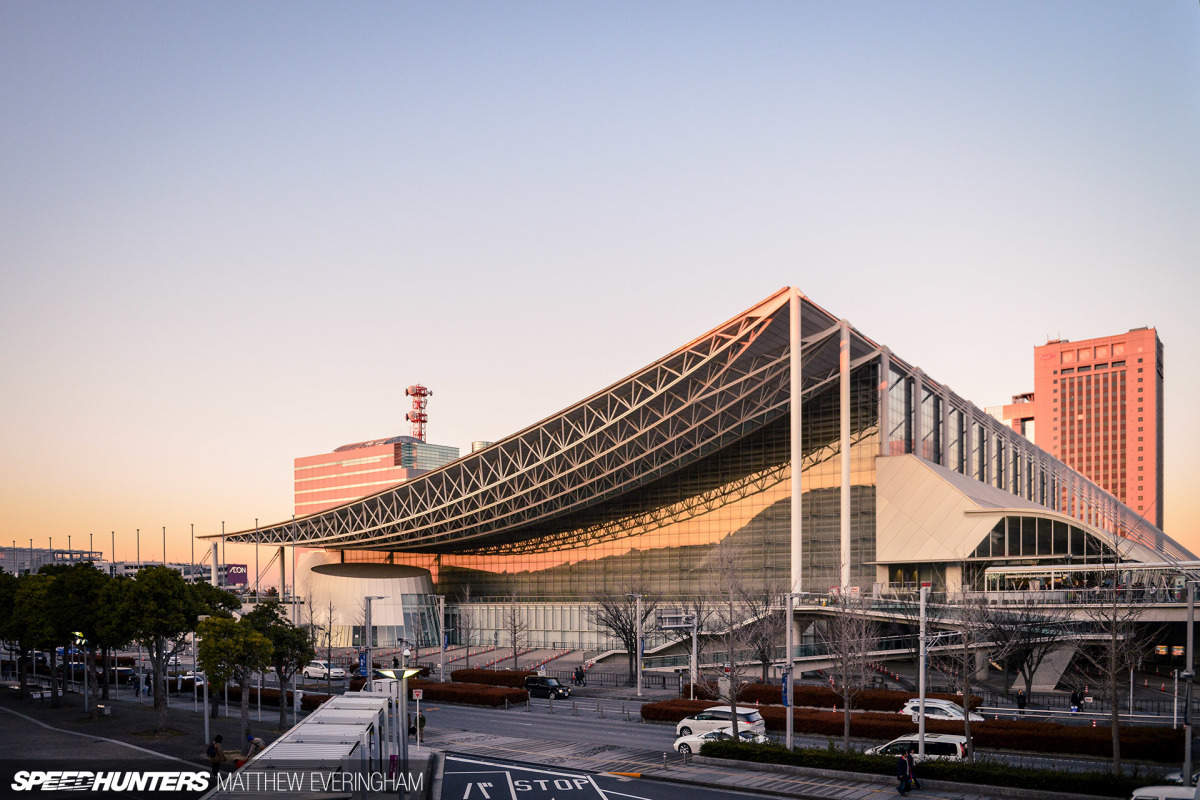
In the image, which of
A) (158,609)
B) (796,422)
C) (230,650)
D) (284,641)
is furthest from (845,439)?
(158,609)

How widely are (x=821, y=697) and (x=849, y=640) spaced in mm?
9748

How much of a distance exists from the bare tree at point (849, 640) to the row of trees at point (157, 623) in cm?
2383

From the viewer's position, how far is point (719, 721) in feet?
129

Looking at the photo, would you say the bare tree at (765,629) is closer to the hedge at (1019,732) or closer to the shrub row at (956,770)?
the hedge at (1019,732)

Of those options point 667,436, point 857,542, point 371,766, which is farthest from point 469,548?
point 371,766

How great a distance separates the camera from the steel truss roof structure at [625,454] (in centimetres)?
7031

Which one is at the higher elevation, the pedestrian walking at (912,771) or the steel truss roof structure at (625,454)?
the steel truss roof structure at (625,454)

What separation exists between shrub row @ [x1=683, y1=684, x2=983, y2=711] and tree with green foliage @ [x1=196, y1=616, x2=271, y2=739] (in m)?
20.4

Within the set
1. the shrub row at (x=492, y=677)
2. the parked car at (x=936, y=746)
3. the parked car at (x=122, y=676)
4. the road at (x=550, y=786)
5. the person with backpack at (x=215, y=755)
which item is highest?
the person with backpack at (x=215, y=755)

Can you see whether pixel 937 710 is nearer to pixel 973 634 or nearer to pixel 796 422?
pixel 973 634

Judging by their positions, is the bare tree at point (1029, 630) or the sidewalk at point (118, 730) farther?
the bare tree at point (1029, 630)

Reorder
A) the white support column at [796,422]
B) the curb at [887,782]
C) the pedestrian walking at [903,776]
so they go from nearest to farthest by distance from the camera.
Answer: the curb at [887,782] < the pedestrian walking at [903,776] < the white support column at [796,422]

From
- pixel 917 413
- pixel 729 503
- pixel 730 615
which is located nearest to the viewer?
pixel 730 615

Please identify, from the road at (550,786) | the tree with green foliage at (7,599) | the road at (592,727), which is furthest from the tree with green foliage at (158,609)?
the road at (550,786)
